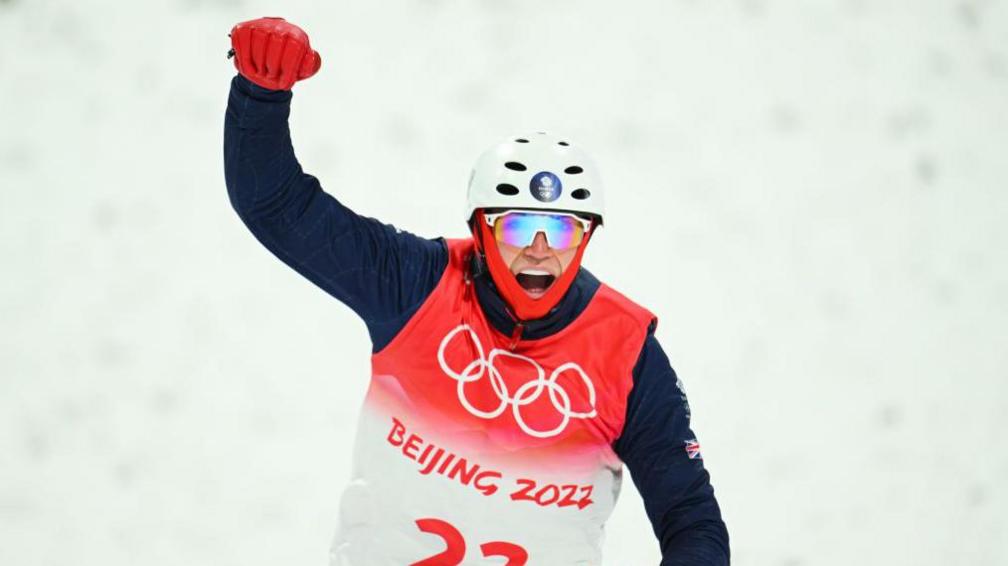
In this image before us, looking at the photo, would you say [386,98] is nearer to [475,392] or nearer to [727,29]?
[727,29]

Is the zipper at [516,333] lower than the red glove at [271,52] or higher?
lower

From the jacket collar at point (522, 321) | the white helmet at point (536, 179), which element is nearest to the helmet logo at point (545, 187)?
the white helmet at point (536, 179)

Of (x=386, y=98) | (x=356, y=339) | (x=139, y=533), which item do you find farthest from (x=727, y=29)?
(x=139, y=533)

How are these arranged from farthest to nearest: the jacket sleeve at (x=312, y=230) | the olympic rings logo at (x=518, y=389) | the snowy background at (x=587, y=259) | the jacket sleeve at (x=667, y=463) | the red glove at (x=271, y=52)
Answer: the snowy background at (x=587, y=259) → the olympic rings logo at (x=518, y=389) → the jacket sleeve at (x=667, y=463) → the jacket sleeve at (x=312, y=230) → the red glove at (x=271, y=52)

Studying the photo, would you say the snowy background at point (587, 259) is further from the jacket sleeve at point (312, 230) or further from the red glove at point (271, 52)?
the red glove at point (271, 52)

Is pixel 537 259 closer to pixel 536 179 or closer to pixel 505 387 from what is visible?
pixel 536 179

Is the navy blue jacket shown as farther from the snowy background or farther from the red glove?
the snowy background

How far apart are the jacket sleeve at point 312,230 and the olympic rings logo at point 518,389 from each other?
0.17 metres

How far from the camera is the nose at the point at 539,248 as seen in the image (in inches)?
116

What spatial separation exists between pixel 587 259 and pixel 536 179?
1.62 meters

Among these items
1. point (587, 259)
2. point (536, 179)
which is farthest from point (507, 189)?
point (587, 259)

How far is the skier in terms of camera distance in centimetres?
294

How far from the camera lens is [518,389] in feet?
9.78

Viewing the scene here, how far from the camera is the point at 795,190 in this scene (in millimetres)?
4762
